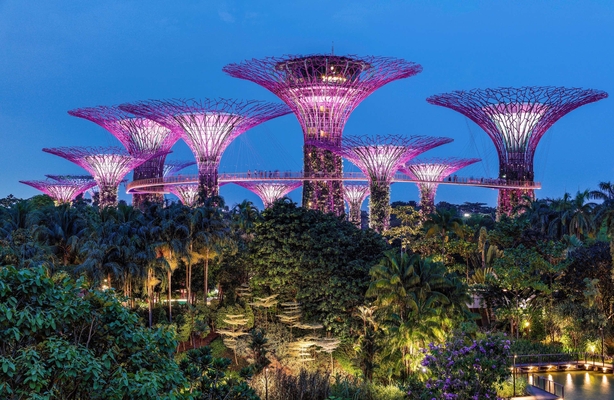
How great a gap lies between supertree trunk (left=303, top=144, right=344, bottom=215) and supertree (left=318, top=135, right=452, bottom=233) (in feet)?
4.83

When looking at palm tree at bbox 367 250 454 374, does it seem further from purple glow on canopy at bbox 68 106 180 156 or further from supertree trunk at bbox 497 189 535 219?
purple glow on canopy at bbox 68 106 180 156

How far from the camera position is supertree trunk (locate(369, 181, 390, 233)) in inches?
2186

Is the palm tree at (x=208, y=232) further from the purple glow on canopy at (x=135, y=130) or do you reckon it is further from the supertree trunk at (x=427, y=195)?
the supertree trunk at (x=427, y=195)

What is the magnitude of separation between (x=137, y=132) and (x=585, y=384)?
47.2 metres

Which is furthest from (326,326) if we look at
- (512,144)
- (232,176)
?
(232,176)

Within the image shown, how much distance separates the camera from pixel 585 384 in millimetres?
24641

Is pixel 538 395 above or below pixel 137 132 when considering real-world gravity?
below

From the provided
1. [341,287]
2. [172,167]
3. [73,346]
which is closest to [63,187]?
[172,167]

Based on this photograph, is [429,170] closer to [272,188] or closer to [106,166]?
[272,188]

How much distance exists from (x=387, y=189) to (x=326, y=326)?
2807cm

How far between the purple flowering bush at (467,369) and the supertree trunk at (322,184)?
118 ft

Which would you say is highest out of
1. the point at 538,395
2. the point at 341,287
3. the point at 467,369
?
the point at 341,287

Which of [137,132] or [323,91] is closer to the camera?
[323,91]

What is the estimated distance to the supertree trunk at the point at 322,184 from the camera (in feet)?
179
